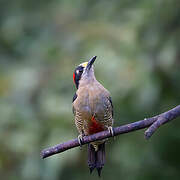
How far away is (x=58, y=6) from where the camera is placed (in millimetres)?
6199

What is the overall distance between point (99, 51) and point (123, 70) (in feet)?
1.06

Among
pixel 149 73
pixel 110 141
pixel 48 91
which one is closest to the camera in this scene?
pixel 149 73

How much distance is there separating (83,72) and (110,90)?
29cm

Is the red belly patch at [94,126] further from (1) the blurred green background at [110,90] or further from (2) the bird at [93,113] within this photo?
(1) the blurred green background at [110,90]

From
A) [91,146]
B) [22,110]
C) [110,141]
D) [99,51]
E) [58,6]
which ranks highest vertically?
[58,6]

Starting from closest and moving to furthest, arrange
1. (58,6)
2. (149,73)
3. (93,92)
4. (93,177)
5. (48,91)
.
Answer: (93,92)
(149,73)
(48,91)
(93,177)
(58,6)

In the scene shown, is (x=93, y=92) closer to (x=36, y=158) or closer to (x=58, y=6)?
(x=36, y=158)

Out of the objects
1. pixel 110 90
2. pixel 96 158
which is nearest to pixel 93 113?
pixel 96 158

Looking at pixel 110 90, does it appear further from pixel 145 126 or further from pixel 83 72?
pixel 145 126

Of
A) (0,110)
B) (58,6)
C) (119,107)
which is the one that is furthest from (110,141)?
(58,6)

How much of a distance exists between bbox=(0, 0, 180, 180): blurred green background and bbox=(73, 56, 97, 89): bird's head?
0.14 meters

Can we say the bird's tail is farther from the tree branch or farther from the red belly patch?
the tree branch

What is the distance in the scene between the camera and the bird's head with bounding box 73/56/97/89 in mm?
3979

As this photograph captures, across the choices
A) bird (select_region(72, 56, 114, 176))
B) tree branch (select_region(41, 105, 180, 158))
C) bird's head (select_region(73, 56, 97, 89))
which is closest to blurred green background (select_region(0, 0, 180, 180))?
bird's head (select_region(73, 56, 97, 89))
